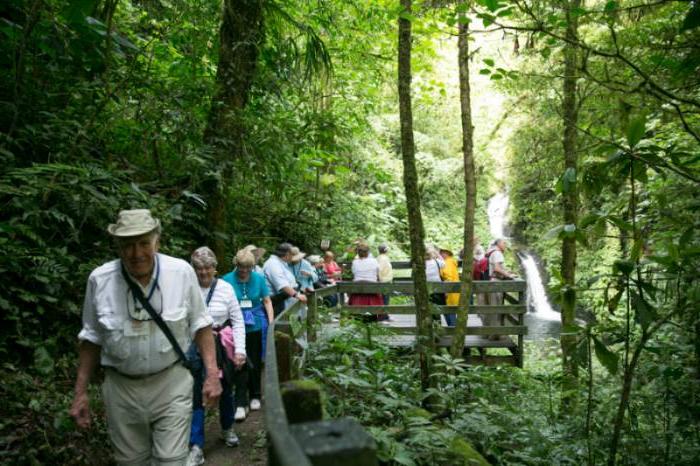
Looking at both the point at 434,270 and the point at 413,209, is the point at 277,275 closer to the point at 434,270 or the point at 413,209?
the point at 413,209

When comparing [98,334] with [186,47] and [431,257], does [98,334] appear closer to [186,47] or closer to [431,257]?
[186,47]

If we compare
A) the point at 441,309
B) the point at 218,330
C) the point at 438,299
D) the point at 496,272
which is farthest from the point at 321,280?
the point at 218,330

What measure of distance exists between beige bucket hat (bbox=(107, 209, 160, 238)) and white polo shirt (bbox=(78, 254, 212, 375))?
0.23 m

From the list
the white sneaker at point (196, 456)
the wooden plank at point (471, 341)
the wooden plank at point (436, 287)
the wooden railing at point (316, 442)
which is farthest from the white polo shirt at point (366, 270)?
the wooden railing at point (316, 442)

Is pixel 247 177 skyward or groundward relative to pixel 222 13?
groundward

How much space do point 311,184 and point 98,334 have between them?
40.6ft

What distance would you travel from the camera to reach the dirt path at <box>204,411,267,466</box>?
4.97m

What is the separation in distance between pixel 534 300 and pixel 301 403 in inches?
906

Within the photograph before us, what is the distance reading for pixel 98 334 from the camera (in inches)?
121

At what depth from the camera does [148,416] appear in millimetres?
3094

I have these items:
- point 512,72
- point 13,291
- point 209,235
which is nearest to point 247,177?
point 209,235

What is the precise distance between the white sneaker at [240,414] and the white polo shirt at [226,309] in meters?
1.41

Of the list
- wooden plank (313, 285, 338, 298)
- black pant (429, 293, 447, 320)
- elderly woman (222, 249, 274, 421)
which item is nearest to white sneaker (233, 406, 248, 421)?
elderly woman (222, 249, 274, 421)

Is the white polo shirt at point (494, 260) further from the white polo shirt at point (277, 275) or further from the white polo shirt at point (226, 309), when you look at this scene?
the white polo shirt at point (226, 309)
